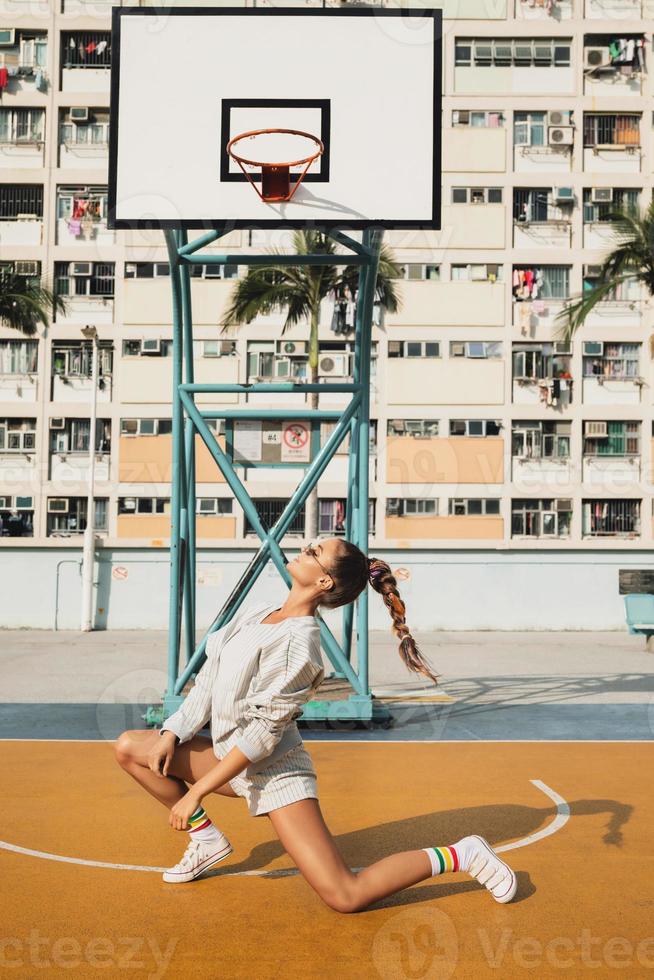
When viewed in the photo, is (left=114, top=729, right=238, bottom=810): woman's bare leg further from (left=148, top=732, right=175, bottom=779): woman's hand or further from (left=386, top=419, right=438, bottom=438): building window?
(left=386, top=419, right=438, bottom=438): building window

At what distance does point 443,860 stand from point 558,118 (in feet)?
94.9

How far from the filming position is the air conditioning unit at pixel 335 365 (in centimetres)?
2783

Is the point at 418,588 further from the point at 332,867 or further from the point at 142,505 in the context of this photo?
the point at 332,867

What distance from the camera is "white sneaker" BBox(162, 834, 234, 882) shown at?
4309 mm

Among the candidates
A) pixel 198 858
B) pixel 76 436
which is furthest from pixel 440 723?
pixel 76 436

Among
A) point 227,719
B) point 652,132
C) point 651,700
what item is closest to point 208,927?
point 227,719

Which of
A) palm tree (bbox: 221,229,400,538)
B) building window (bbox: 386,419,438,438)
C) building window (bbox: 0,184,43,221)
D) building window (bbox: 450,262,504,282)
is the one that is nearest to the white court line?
palm tree (bbox: 221,229,400,538)

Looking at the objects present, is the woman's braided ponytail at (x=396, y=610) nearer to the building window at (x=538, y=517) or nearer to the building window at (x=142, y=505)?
the building window at (x=142, y=505)

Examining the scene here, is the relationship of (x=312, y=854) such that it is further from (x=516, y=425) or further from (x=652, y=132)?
(x=652, y=132)

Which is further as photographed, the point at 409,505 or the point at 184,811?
the point at 409,505

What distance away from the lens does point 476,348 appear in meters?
28.3

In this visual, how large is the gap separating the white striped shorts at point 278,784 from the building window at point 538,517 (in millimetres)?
25082
